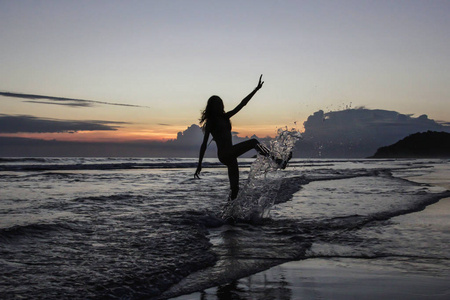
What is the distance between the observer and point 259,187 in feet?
26.7

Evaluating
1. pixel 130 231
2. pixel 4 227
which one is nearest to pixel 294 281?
pixel 130 231

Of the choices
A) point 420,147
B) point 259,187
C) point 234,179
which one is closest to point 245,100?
point 234,179

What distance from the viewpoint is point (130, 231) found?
5480mm

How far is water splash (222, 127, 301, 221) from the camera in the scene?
6.85 meters

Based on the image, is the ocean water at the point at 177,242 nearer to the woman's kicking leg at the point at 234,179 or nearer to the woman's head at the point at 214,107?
the woman's kicking leg at the point at 234,179

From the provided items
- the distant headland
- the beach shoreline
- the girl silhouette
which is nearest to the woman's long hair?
the girl silhouette

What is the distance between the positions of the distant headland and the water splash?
168684mm

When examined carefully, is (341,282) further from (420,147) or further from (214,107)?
(420,147)

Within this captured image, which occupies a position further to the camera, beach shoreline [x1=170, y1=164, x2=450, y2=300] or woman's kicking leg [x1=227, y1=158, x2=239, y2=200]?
woman's kicking leg [x1=227, y1=158, x2=239, y2=200]

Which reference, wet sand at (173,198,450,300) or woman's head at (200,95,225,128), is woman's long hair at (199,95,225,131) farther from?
wet sand at (173,198,450,300)

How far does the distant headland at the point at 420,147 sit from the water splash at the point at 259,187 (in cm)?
16868

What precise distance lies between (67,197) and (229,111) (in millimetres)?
5388

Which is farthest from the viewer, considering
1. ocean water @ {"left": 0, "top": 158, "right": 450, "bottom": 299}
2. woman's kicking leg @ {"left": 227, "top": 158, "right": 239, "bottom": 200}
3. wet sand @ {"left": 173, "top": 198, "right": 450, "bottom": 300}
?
woman's kicking leg @ {"left": 227, "top": 158, "right": 239, "bottom": 200}

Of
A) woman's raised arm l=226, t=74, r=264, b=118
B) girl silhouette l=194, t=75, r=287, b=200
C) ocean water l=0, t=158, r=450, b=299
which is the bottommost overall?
ocean water l=0, t=158, r=450, b=299
